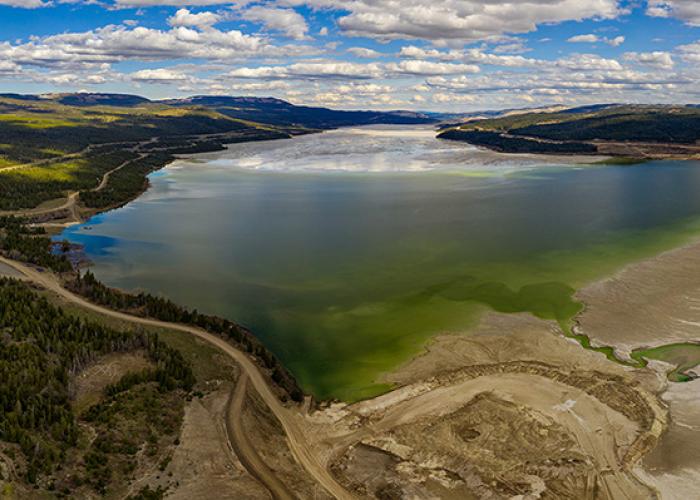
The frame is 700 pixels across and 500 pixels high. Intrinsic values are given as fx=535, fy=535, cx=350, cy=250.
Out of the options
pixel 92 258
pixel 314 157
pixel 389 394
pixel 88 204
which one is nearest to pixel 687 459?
pixel 389 394

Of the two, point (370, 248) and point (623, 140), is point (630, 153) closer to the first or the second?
point (623, 140)

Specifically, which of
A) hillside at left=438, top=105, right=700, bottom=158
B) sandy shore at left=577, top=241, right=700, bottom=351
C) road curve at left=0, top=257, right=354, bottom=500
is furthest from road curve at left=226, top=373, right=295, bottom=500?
hillside at left=438, top=105, right=700, bottom=158

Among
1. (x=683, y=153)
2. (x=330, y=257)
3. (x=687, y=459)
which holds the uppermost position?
(x=683, y=153)

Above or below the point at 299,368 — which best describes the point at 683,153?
above

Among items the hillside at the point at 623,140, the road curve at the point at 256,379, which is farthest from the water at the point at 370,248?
the hillside at the point at 623,140

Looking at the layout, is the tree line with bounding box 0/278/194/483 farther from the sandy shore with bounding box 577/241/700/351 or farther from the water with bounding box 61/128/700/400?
the sandy shore with bounding box 577/241/700/351

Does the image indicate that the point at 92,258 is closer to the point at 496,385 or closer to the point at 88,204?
the point at 88,204
